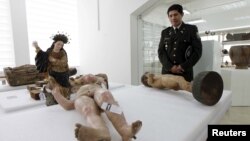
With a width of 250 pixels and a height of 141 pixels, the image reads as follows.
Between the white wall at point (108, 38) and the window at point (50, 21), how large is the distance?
0.22 metres

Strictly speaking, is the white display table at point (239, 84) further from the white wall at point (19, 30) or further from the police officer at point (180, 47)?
the white wall at point (19, 30)

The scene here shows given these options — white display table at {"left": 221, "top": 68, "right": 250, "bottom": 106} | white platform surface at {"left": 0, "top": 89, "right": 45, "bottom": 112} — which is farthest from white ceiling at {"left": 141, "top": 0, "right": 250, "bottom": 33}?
white platform surface at {"left": 0, "top": 89, "right": 45, "bottom": 112}

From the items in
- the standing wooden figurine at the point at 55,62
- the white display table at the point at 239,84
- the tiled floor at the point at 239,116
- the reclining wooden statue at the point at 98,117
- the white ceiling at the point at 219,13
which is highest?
the white ceiling at the point at 219,13

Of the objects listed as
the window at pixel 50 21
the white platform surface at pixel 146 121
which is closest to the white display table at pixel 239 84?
the white platform surface at pixel 146 121

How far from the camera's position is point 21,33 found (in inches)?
116

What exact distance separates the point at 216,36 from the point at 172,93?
4.53 meters

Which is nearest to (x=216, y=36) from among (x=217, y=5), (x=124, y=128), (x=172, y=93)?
(x=217, y=5)

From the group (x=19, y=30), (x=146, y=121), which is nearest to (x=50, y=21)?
(x=19, y=30)

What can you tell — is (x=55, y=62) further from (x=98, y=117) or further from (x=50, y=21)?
(x=50, y=21)

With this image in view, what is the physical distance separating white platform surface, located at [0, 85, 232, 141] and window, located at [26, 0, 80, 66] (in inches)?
92.1

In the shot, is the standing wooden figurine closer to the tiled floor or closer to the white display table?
the tiled floor

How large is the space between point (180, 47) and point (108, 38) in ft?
6.28

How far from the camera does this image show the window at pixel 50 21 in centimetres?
316

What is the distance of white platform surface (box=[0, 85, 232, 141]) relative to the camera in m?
0.65
